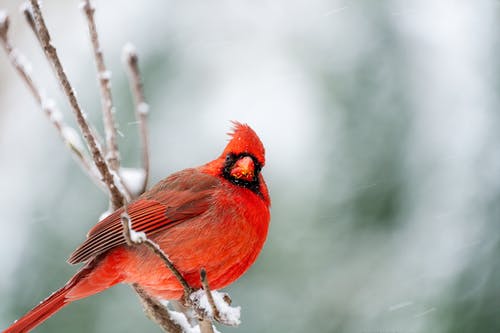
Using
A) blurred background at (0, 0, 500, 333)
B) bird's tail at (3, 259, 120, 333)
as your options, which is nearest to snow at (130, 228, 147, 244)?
bird's tail at (3, 259, 120, 333)

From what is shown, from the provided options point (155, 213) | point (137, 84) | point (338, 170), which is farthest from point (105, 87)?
point (338, 170)

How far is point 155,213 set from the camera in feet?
10.1

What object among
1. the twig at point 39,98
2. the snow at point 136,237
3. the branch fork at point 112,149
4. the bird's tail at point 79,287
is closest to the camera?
the snow at point 136,237

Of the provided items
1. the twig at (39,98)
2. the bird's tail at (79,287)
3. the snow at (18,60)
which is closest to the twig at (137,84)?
the twig at (39,98)

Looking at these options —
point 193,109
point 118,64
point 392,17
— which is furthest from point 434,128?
point 118,64

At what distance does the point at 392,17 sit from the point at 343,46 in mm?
362

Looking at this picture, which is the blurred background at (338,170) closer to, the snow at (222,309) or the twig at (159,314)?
the twig at (159,314)

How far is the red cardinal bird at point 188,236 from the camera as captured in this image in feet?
9.41

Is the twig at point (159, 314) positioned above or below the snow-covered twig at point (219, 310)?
above

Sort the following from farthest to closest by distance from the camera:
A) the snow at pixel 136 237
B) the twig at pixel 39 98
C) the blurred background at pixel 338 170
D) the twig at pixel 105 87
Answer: the blurred background at pixel 338 170, the twig at pixel 105 87, the twig at pixel 39 98, the snow at pixel 136 237

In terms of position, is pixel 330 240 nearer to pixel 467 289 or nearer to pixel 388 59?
pixel 467 289

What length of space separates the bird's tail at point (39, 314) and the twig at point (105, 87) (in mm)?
591

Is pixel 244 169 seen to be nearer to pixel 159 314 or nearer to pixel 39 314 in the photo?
pixel 159 314

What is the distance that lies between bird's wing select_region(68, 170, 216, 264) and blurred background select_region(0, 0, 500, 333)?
1075 millimetres
